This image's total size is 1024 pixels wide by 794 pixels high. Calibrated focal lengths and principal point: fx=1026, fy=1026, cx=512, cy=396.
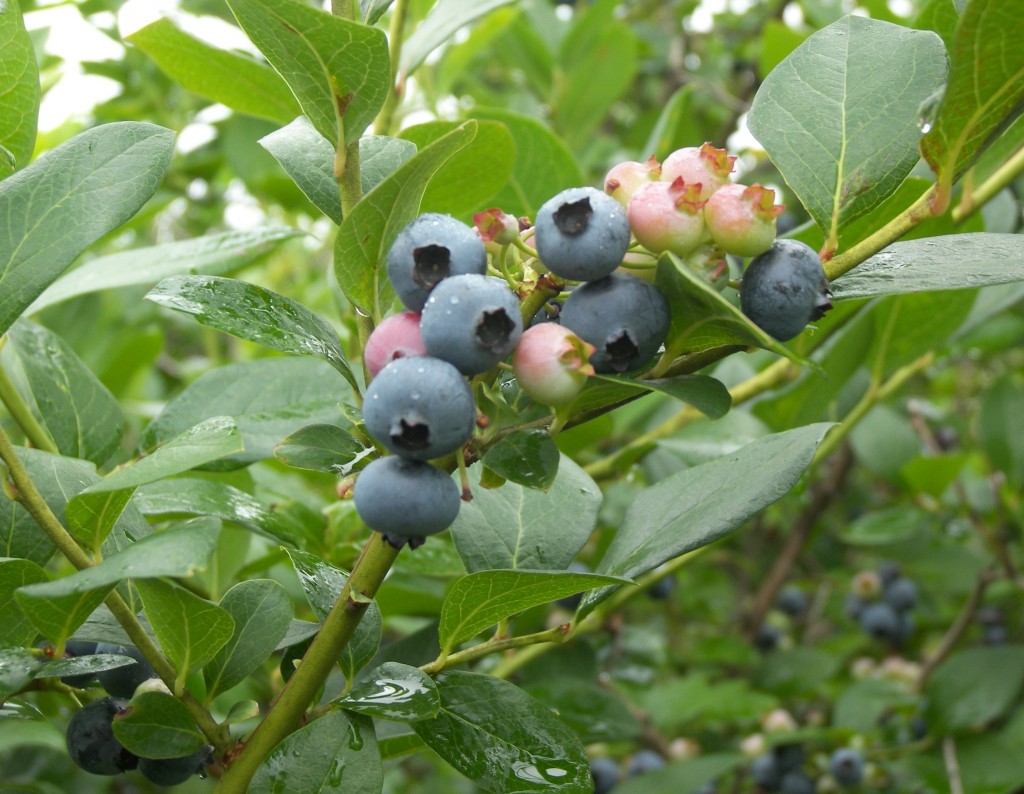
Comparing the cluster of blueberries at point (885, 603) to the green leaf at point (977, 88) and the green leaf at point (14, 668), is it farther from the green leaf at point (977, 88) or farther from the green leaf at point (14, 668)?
the green leaf at point (14, 668)

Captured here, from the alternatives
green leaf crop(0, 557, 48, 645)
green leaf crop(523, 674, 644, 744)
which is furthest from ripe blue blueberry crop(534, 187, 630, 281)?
green leaf crop(523, 674, 644, 744)

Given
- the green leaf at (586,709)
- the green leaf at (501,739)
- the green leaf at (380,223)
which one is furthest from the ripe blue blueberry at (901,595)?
the green leaf at (380,223)

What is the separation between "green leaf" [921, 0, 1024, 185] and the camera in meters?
0.77

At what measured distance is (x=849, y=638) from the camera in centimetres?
345

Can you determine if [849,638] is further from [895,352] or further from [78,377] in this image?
[78,377]

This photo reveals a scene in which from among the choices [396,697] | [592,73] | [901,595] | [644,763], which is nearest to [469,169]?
[396,697]

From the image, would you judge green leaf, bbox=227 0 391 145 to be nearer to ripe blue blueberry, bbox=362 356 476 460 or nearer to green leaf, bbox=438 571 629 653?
ripe blue blueberry, bbox=362 356 476 460

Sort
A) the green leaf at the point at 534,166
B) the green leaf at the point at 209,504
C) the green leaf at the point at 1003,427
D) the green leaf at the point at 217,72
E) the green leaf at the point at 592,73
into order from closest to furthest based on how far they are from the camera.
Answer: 1. the green leaf at the point at 209,504
2. the green leaf at the point at 217,72
3. the green leaf at the point at 534,166
4. the green leaf at the point at 1003,427
5. the green leaf at the point at 592,73

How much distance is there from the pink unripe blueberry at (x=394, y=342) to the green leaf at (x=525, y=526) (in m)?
0.33

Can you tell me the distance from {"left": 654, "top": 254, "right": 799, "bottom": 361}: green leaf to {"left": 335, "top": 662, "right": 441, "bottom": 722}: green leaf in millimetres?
362

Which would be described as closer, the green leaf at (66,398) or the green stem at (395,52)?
the green leaf at (66,398)

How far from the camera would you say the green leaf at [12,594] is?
84cm

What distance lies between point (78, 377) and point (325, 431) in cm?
62

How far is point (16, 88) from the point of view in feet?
3.24
